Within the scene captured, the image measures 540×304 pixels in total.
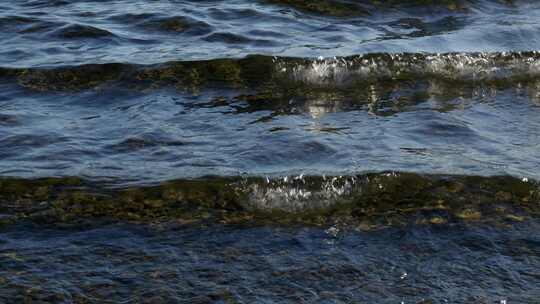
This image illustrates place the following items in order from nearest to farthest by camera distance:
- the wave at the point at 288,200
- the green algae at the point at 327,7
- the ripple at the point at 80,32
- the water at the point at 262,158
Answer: the water at the point at 262,158
the wave at the point at 288,200
the ripple at the point at 80,32
the green algae at the point at 327,7

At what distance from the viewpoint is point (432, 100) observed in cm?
855

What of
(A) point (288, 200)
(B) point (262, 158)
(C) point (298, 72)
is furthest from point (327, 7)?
(A) point (288, 200)

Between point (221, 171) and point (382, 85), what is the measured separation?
320cm

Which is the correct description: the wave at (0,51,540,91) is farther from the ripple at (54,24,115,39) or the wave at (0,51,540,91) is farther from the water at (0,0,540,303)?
the ripple at (54,24,115,39)

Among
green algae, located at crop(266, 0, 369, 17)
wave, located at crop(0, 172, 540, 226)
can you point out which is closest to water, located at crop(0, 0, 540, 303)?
wave, located at crop(0, 172, 540, 226)

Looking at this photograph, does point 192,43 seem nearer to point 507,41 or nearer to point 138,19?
point 138,19

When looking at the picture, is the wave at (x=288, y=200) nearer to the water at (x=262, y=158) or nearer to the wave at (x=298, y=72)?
the water at (x=262, y=158)

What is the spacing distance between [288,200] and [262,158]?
759mm

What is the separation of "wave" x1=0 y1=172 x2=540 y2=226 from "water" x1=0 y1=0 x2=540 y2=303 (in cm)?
2

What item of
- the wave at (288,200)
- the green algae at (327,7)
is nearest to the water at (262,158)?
the wave at (288,200)

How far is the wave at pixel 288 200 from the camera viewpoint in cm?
563

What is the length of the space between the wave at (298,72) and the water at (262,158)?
3cm

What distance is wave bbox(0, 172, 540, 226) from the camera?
5629mm

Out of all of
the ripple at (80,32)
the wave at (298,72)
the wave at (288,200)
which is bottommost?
the wave at (288,200)
